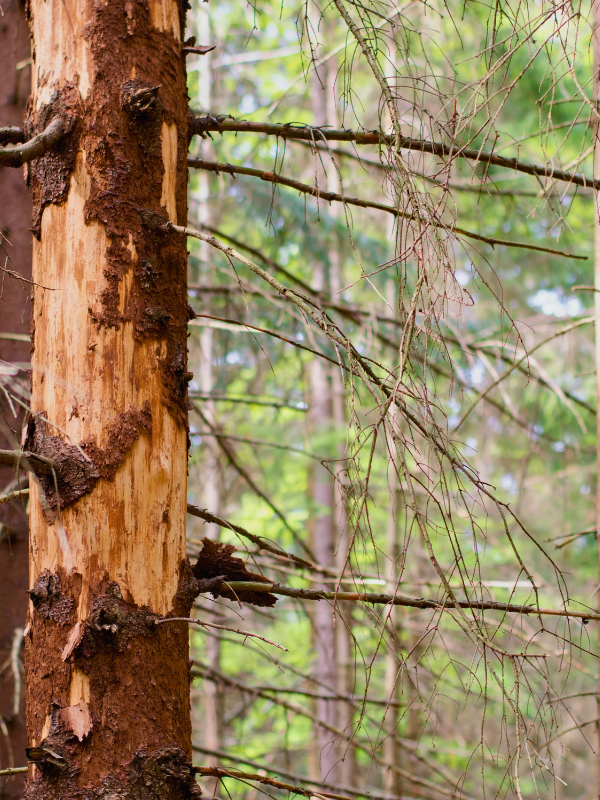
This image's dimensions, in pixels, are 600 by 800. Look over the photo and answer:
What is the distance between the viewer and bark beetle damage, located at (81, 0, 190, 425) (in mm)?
1769

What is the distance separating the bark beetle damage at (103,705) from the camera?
5.10 feet

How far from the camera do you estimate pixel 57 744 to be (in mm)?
1561

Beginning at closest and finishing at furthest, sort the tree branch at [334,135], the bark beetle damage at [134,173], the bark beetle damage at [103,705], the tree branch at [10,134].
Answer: the bark beetle damage at [103,705] → the bark beetle damage at [134,173] → the tree branch at [10,134] → the tree branch at [334,135]

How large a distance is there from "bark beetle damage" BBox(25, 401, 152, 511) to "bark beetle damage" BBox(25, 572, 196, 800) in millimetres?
211

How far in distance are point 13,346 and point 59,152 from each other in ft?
6.23

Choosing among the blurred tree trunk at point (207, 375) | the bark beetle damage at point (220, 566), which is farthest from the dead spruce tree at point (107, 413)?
the blurred tree trunk at point (207, 375)

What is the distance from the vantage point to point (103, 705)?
1581 millimetres

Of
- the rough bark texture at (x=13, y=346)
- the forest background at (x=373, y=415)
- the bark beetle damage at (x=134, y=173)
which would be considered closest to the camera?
the bark beetle damage at (x=134, y=173)

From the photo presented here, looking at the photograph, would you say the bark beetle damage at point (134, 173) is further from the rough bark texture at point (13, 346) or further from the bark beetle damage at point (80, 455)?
the rough bark texture at point (13, 346)

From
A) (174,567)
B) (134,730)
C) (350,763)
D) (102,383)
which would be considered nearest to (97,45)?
(102,383)

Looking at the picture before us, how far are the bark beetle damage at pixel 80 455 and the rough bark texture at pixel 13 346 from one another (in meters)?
1.58

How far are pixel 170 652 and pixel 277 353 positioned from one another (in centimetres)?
362

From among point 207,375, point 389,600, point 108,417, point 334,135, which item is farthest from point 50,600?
point 207,375

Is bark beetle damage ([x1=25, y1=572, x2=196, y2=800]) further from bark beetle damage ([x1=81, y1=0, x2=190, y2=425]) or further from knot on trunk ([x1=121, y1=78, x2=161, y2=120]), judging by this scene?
knot on trunk ([x1=121, y1=78, x2=161, y2=120])
